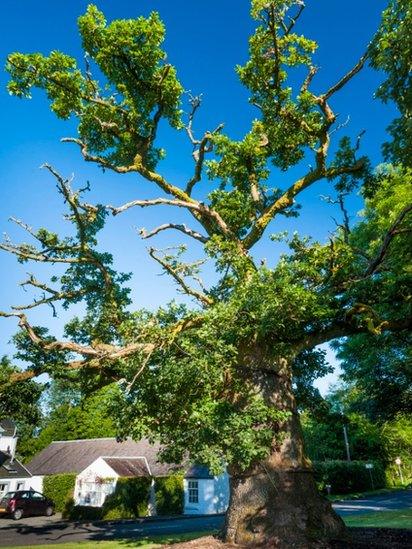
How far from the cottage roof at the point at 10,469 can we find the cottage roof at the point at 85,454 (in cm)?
142

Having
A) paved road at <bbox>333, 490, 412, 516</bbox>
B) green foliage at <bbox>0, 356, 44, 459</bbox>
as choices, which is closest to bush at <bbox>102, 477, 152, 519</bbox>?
paved road at <bbox>333, 490, 412, 516</bbox>

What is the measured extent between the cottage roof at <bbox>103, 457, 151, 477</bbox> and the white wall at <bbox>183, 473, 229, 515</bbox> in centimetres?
454

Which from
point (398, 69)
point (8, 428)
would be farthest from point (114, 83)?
point (8, 428)

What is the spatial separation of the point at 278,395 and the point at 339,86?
10886mm

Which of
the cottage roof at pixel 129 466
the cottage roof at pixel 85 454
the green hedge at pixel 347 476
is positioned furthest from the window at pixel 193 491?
the green hedge at pixel 347 476

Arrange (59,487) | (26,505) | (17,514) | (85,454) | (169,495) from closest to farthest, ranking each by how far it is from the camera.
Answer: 1. (17,514)
2. (26,505)
3. (169,495)
4. (59,487)
5. (85,454)

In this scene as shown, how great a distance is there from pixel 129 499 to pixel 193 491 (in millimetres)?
5935

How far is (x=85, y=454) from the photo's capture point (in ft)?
142

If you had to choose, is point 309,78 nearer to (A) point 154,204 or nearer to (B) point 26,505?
(A) point 154,204

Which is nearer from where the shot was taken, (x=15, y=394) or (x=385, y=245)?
(x=385, y=245)

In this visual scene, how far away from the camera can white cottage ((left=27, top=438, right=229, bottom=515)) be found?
1404 inches

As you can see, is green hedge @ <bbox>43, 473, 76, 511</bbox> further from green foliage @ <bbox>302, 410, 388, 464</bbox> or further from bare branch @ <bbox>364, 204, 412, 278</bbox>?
bare branch @ <bbox>364, 204, 412, 278</bbox>

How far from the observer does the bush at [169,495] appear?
115 feet

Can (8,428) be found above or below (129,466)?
above
